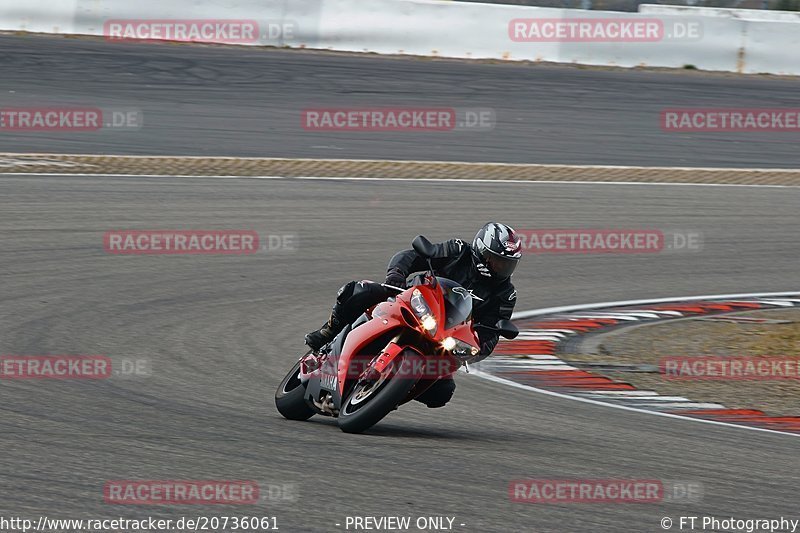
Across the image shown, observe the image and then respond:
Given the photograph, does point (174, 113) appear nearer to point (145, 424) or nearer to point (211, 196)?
point (211, 196)

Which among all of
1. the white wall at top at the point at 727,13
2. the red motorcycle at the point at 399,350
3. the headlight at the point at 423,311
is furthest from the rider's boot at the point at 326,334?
the white wall at top at the point at 727,13

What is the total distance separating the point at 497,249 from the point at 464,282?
13.8 inches

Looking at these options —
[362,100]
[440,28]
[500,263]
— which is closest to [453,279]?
[500,263]

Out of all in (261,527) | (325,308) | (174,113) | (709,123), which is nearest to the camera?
(261,527)

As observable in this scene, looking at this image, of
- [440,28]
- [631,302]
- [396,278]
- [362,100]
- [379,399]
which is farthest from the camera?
[440,28]

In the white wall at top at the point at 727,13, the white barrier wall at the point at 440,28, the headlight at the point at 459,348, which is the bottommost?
the headlight at the point at 459,348

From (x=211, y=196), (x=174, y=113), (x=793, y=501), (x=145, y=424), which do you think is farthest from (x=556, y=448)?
(x=174, y=113)

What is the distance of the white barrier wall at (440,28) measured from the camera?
22.0 metres

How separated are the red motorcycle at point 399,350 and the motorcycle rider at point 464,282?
0.10 metres

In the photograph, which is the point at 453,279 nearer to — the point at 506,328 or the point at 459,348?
the point at 506,328

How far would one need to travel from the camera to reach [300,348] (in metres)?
9.80

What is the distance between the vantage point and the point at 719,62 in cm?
2361

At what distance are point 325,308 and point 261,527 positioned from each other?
21.1 ft

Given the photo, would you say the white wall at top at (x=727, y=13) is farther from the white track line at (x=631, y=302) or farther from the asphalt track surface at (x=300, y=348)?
the white track line at (x=631, y=302)
